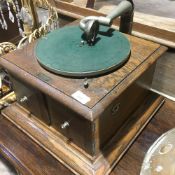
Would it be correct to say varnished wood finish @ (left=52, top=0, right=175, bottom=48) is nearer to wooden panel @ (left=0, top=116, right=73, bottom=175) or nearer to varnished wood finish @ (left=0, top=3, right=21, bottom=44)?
varnished wood finish @ (left=0, top=3, right=21, bottom=44)

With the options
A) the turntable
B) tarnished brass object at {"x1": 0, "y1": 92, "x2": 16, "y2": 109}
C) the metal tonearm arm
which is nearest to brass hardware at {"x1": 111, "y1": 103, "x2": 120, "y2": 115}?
the turntable

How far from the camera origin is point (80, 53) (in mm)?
707

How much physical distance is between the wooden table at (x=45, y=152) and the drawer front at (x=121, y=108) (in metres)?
0.10

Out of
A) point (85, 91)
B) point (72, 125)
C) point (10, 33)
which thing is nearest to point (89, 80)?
point (85, 91)

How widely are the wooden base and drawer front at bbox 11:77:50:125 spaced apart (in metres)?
0.04

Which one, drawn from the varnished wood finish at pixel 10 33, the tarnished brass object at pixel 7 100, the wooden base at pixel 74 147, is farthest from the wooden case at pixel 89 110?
the varnished wood finish at pixel 10 33

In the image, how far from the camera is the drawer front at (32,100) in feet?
2.50

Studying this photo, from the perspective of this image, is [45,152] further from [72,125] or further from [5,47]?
[5,47]

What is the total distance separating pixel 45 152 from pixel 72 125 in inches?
7.7

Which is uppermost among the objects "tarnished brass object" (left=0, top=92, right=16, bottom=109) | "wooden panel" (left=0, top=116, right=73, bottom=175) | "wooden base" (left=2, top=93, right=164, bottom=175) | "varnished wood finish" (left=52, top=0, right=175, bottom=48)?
"varnished wood finish" (left=52, top=0, right=175, bottom=48)

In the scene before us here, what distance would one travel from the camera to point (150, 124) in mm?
889

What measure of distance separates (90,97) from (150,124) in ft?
1.27

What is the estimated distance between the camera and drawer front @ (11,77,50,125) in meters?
0.76

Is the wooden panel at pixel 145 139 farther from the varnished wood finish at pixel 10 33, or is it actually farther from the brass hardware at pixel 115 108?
the varnished wood finish at pixel 10 33
